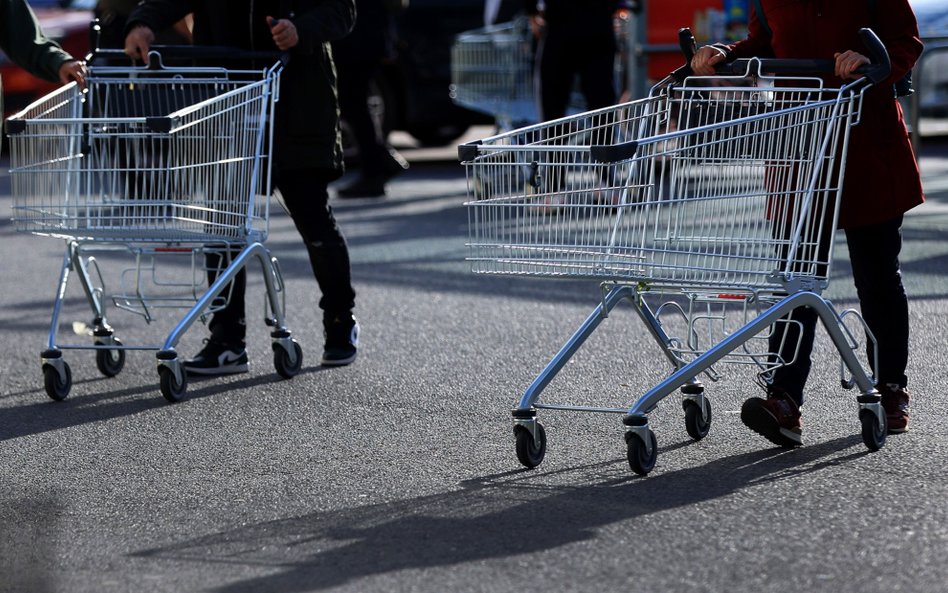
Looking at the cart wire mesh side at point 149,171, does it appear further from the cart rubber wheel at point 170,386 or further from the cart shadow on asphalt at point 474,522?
the cart shadow on asphalt at point 474,522

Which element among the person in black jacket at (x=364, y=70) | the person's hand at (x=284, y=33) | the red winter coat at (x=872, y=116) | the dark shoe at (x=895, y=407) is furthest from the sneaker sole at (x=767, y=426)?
the person in black jacket at (x=364, y=70)

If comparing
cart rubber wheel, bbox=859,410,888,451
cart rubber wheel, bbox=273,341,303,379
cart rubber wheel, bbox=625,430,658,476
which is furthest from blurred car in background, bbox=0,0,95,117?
cart rubber wheel, bbox=859,410,888,451

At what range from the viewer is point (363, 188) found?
12.3m

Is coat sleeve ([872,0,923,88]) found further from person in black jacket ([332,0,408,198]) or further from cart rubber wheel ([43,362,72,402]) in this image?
person in black jacket ([332,0,408,198])

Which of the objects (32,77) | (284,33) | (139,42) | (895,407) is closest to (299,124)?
(284,33)

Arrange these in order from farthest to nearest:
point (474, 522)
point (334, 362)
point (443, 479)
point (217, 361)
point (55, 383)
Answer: point (334, 362), point (217, 361), point (55, 383), point (443, 479), point (474, 522)

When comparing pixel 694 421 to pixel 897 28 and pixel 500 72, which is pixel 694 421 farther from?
pixel 500 72

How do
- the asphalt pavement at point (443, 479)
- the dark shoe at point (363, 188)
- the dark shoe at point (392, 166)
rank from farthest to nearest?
the dark shoe at point (392, 166) → the dark shoe at point (363, 188) → the asphalt pavement at point (443, 479)

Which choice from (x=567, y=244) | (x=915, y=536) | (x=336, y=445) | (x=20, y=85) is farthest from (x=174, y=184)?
(x=20, y=85)

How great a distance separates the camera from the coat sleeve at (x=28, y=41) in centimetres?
591

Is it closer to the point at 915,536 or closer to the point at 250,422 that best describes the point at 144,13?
the point at 250,422

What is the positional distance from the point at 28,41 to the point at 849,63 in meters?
3.10

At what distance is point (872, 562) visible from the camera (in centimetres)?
374

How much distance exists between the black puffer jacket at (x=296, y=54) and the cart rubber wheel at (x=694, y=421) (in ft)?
6.31
